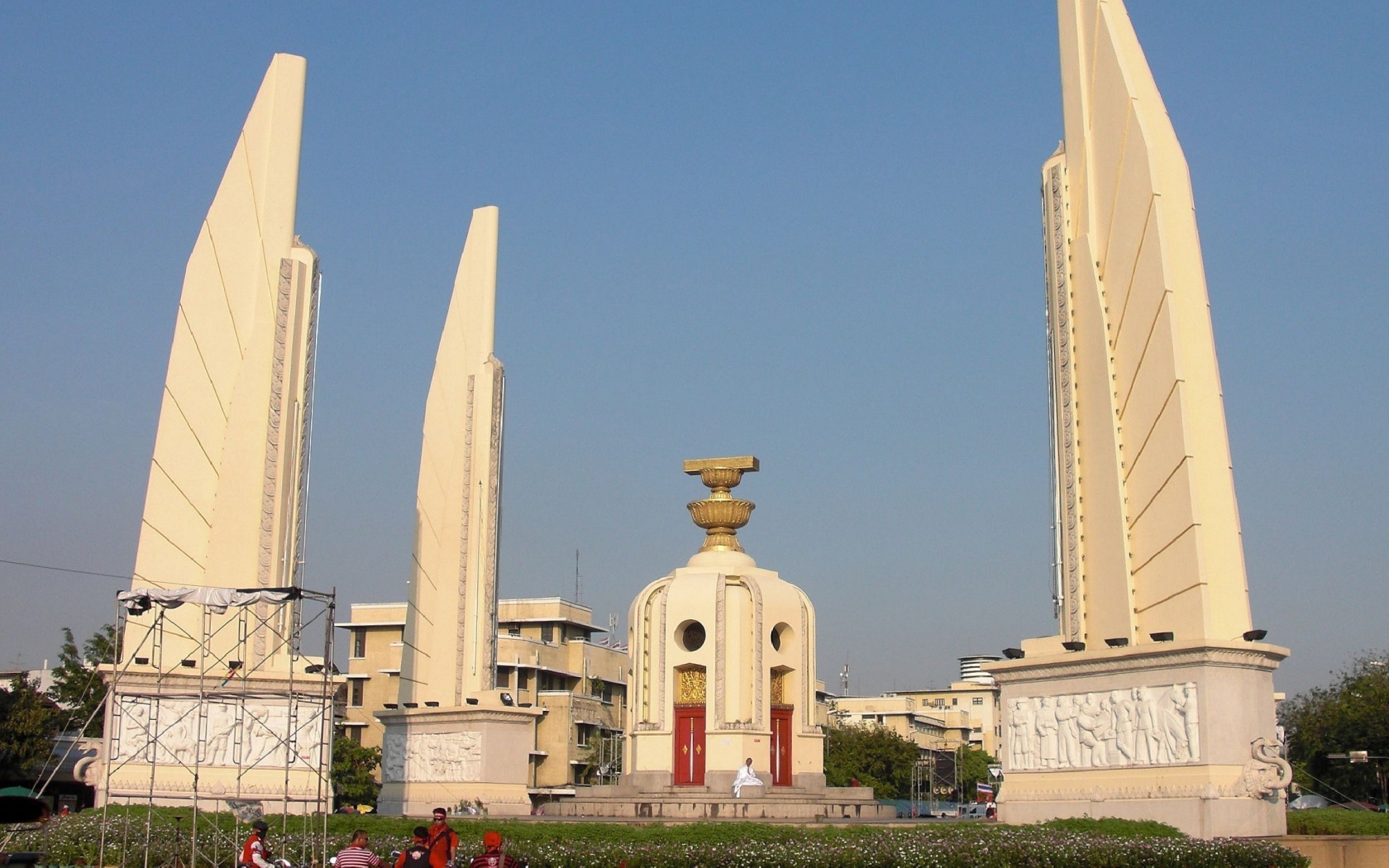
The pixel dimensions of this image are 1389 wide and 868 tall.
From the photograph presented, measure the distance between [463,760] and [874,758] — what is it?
27460 mm

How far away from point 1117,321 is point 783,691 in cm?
1433

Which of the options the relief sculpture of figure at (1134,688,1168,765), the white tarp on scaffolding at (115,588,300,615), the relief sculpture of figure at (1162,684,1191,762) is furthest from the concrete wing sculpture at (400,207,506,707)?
the relief sculpture of figure at (1162,684,1191,762)

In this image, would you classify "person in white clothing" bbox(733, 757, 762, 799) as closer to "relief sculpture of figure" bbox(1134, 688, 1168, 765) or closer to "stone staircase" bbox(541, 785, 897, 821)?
"stone staircase" bbox(541, 785, 897, 821)

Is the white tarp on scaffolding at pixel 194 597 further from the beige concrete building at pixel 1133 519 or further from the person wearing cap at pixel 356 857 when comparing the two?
the beige concrete building at pixel 1133 519

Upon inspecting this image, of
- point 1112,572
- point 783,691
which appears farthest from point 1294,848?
point 783,691

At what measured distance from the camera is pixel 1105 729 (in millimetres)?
17141

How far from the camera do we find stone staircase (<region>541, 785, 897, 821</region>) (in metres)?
26.0

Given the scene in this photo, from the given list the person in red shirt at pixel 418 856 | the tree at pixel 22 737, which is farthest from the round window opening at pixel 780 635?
the person in red shirt at pixel 418 856

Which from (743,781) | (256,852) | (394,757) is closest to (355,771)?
(394,757)

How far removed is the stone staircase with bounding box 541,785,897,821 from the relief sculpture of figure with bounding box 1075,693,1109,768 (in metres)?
8.82

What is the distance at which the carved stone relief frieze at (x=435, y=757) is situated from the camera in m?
25.8

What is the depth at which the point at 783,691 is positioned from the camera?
30.5 m

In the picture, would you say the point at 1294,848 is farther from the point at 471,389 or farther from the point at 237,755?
the point at 471,389

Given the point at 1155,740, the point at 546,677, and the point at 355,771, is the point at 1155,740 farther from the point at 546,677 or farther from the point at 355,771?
the point at 546,677
